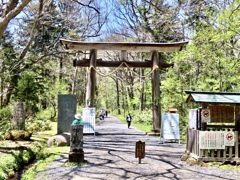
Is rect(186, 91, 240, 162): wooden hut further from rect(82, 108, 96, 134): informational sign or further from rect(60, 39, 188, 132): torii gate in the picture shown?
rect(82, 108, 96, 134): informational sign

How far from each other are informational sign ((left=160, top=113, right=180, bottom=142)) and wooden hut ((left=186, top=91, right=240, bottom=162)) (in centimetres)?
417

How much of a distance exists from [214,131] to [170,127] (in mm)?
4972

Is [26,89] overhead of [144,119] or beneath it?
overhead

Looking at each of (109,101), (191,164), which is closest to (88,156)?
(191,164)

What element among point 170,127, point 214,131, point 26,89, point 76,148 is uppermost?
point 26,89

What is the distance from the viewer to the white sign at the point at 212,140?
26.7ft

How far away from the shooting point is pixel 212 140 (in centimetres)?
818

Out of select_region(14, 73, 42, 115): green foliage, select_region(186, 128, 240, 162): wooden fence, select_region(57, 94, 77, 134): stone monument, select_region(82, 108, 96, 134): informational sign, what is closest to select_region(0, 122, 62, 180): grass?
select_region(57, 94, 77, 134): stone monument

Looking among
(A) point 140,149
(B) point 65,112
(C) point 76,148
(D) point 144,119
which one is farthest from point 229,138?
(D) point 144,119

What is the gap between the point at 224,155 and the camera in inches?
325

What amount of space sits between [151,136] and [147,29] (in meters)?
13.8

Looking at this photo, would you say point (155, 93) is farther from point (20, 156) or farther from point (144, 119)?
point (144, 119)

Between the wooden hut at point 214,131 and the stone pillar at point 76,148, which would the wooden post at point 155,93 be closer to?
the wooden hut at point 214,131

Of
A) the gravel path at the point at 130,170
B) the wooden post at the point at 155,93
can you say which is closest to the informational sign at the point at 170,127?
the wooden post at the point at 155,93
